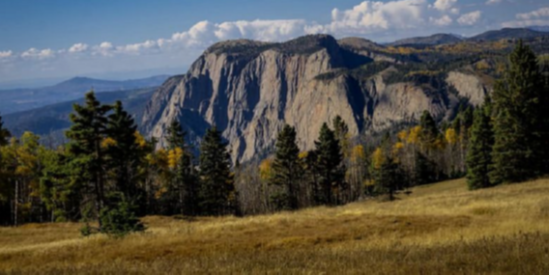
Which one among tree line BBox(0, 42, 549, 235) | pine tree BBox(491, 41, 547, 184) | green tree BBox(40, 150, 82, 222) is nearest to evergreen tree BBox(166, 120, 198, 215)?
tree line BBox(0, 42, 549, 235)

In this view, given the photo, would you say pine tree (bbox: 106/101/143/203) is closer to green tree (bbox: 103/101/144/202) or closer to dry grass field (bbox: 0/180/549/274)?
green tree (bbox: 103/101/144/202)

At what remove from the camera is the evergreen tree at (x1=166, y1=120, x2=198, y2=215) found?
2174 inches

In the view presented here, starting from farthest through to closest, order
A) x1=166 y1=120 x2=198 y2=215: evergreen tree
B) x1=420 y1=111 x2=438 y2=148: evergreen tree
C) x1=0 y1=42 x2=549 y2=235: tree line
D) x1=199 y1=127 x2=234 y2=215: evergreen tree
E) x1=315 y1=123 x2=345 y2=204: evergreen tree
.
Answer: x1=420 y1=111 x2=438 y2=148: evergreen tree, x1=166 y1=120 x2=198 y2=215: evergreen tree, x1=315 y1=123 x2=345 y2=204: evergreen tree, x1=199 y1=127 x2=234 y2=215: evergreen tree, x1=0 y1=42 x2=549 y2=235: tree line

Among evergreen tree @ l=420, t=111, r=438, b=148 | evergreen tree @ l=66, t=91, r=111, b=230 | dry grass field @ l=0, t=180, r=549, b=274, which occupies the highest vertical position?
evergreen tree @ l=66, t=91, r=111, b=230

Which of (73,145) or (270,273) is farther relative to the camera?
(73,145)

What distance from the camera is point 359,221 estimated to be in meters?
20.0

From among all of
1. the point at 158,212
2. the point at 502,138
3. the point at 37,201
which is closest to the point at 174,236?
the point at 502,138

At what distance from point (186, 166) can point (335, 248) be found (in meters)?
44.7

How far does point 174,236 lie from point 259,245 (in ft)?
15.5

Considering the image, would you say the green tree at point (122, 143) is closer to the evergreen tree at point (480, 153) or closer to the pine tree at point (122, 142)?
the pine tree at point (122, 142)

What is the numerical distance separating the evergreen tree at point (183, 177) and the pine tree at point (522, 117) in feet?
120

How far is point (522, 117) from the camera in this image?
3853 cm

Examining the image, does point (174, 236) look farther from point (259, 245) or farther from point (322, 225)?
point (322, 225)

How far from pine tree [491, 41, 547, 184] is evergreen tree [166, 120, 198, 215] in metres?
36.7
